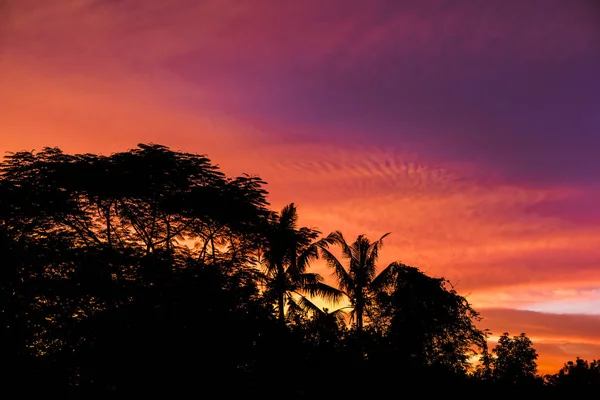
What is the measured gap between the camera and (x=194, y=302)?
765 inches

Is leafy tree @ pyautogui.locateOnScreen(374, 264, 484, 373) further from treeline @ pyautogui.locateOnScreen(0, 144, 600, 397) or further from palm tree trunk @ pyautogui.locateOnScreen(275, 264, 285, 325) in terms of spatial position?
palm tree trunk @ pyautogui.locateOnScreen(275, 264, 285, 325)

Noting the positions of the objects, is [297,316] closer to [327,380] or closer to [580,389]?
[327,380]

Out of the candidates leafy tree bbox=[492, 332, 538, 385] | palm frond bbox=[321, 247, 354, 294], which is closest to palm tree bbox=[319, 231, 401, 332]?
palm frond bbox=[321, 247, 354, 294]

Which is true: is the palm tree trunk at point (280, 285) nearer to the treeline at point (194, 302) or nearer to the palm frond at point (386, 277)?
the treeline at point (194, 302)

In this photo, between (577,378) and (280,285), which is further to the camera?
(280,285)

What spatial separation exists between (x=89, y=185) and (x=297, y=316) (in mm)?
16779

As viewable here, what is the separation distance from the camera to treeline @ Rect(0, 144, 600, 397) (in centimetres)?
1816

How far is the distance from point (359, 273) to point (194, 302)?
23.0 m

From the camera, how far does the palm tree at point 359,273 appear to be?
4006cm

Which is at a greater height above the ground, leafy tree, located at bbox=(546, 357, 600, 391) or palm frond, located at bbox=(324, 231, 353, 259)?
palm frond, located at bbox=(324, 231, 353, 259)

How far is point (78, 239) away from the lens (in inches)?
1352

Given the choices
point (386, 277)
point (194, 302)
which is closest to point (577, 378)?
point (194, 302)

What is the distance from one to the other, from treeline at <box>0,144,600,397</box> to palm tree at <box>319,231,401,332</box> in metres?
0.11

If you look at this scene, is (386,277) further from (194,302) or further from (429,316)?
(194,302)
